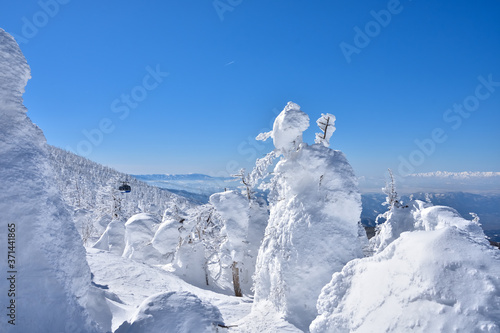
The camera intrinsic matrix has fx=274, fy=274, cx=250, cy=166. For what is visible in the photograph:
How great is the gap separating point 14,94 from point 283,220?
953 cm

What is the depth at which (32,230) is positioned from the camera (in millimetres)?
4867

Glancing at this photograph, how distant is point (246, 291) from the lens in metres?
22.0

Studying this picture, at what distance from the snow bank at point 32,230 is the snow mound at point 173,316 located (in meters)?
0.89

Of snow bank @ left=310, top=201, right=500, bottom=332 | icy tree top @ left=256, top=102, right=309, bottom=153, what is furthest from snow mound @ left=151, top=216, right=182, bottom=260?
snow bank @ left=310, top=201, right=500, bottom=332

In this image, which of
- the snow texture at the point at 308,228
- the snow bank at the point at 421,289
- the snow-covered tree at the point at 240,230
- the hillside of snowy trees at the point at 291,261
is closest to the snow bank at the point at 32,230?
the hillside of snowy trees at the point at 291,261

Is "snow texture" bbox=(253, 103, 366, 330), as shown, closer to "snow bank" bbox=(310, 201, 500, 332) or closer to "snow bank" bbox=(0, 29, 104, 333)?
"snow bank" bbox=(310, 201, 500, 332)

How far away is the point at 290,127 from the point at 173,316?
27.5ft

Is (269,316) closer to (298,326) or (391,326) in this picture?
(298,326)

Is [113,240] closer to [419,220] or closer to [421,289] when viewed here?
[419,220]

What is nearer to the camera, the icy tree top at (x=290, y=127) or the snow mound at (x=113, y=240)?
Answer: the icy tree top at (x=290, y=127)

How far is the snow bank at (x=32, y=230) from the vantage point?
4590mm

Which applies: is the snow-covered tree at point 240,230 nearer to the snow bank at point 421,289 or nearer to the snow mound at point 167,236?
the snow mound at point 167,236

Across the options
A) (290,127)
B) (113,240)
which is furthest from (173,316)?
(113,240)

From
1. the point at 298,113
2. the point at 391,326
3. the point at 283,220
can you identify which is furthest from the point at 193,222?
the point at 391,326
